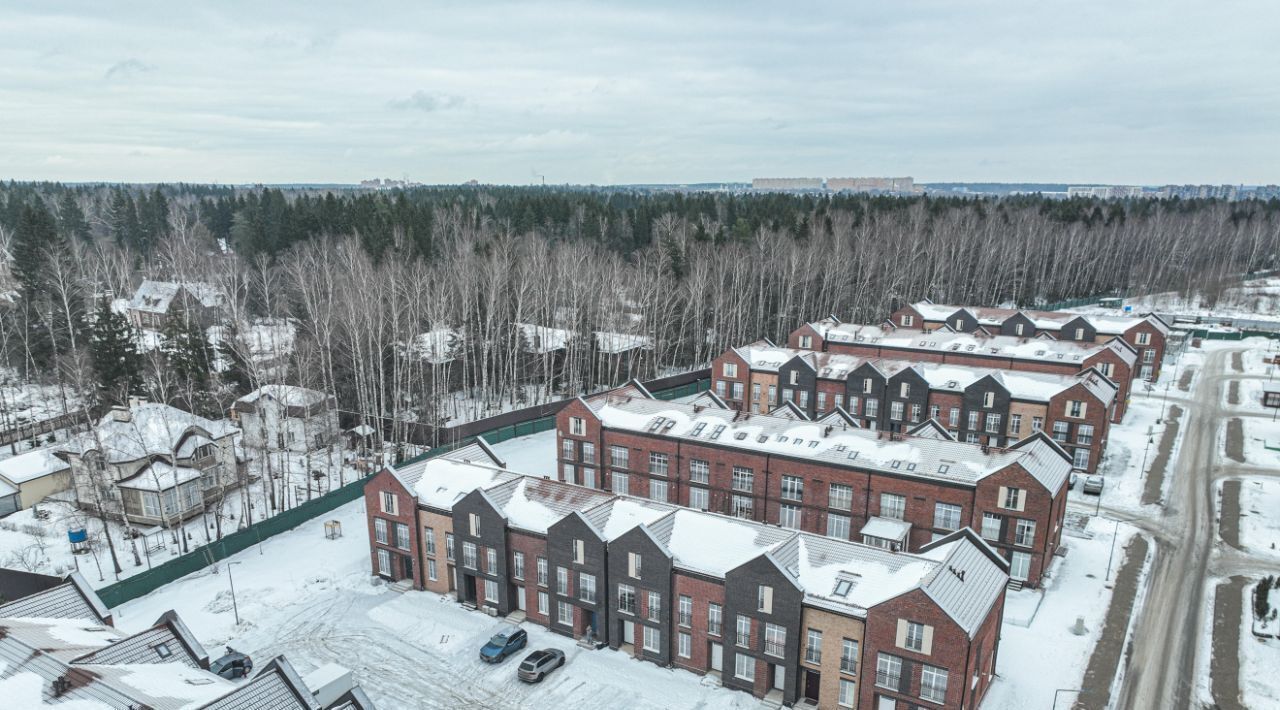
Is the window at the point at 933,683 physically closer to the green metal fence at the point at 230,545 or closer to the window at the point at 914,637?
the window at the point at 914,637

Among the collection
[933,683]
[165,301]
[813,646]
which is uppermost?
[165,301]

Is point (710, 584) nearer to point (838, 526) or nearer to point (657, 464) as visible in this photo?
point (838, 526)

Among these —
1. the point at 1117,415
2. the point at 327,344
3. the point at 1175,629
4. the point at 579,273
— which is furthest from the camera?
the point at 579,273

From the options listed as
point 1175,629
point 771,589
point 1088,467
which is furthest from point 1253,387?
point 771,589

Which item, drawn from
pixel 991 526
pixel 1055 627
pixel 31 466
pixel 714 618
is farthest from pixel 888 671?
pixel 31 466

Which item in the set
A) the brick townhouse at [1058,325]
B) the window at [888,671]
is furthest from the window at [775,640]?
the brick townhouse at [1058,325]

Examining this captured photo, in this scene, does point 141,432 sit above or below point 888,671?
above

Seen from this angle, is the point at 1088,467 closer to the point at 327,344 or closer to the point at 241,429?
the point at 327,344

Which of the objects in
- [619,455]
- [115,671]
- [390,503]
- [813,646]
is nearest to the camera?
[115,671]
